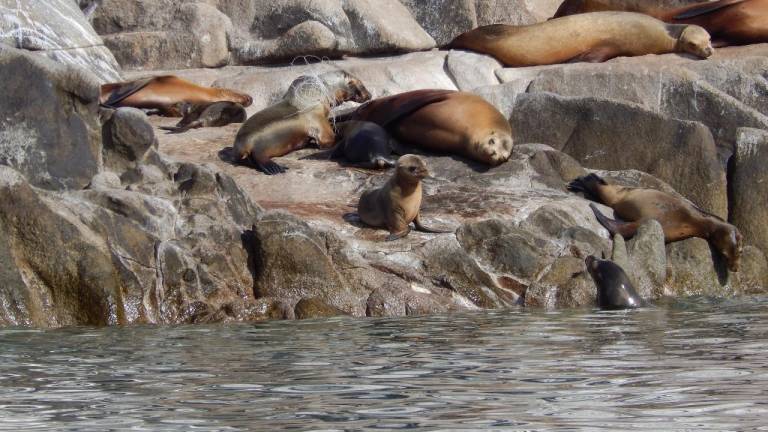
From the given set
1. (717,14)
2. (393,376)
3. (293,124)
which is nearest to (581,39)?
(717,14)

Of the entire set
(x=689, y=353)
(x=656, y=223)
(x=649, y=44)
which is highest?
(x=649, y=44)

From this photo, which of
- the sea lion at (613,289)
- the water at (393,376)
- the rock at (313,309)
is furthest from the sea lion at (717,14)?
the rock at (313,309)

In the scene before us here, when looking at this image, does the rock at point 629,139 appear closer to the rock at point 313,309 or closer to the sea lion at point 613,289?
the sea lion at point 613,289

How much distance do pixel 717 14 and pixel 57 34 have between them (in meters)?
6.43

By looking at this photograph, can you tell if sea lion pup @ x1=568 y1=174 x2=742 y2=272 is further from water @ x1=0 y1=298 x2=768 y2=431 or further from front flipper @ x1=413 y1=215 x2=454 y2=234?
water @ x1=0 y1=298 x2=768 y2=431

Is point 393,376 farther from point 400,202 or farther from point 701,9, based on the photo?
point 701,9

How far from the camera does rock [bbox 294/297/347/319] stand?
6.94 metres

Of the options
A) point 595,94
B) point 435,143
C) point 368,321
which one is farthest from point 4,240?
point 595,94

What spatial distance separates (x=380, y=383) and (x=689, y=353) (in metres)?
1.31

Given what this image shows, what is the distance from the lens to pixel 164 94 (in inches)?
475

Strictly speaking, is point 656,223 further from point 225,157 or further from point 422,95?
point 225,157

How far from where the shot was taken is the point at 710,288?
30.5 feet

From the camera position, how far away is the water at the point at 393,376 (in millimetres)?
3484

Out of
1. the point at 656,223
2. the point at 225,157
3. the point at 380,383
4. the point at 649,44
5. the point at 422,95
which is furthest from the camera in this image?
the point at 649,44
